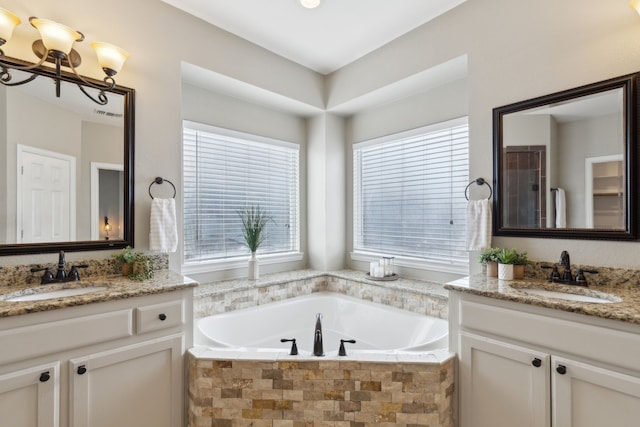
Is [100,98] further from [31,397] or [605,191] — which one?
[605,191]

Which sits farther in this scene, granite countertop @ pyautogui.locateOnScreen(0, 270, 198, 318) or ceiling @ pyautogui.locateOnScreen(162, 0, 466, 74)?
ceiling @ pyautogui.locateOnScreen(162, 0, 466, 74)

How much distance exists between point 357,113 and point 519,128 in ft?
5.68

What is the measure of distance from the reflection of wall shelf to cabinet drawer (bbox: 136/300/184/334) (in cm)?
230

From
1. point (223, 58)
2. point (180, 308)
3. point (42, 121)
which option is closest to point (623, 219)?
point (180, 308)

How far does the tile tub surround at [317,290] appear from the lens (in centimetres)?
241

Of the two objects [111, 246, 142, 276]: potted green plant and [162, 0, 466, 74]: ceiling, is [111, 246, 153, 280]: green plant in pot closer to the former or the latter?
[111, 246, 142, 276]: potted green plant

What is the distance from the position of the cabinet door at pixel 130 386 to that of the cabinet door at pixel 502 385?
1.57 m

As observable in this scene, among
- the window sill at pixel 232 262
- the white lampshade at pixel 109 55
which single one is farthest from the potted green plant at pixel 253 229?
the white lampshade at pixel 109 55

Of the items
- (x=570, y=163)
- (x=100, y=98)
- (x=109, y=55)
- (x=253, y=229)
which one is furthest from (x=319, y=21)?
(x=570, y=163)

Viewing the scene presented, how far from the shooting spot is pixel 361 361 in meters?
1.63

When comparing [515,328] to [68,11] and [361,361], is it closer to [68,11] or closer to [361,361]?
[361,361]

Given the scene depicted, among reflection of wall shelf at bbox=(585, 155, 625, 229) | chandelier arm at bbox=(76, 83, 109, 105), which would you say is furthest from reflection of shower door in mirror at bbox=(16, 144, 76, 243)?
reflection of wall shelf at bbox=(585, 155, 625, 229)

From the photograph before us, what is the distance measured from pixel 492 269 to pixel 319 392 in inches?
50.4

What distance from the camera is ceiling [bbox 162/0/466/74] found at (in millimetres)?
2221
